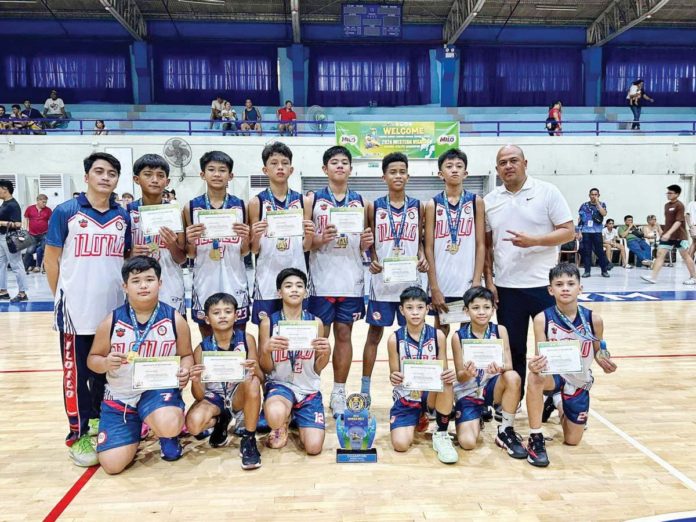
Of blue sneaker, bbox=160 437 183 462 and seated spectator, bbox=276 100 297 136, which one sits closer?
blue sneaker, bbox=160 437 183 462

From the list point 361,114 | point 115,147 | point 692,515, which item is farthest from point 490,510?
point 361,114

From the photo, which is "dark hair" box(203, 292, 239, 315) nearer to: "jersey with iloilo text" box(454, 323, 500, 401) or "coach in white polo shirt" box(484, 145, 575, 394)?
"jersey with iloilo text" box(454, 323, 500, 401)

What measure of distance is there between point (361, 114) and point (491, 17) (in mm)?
5397

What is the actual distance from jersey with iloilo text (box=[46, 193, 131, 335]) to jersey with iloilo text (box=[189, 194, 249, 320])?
0.57 meters

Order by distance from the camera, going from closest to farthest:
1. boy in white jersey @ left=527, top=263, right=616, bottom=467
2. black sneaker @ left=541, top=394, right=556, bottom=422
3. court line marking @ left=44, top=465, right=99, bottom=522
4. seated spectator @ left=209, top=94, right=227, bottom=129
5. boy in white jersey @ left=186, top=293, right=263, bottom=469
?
1. court line marking @ left=44, top=465, right=99, bottom=522
2. boy in white jersey @ left=186, top=293, right=263, bottom=469
3. boy in white jersey @ left=527, top=263, right=616, bottom=467
4. black sneaker @ left=541, top=394, right=556, bottom=422
5. seated spectator @ left=209, top=94, right=227, bottom=129

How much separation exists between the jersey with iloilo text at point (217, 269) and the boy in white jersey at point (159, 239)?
0.12 meters

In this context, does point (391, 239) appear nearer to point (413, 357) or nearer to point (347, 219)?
point (347, 219)

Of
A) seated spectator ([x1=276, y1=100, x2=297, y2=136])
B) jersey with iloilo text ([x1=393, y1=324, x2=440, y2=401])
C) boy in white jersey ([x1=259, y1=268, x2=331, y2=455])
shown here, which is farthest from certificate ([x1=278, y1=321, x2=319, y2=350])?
seated spectator ([x1=276, y1=100, x2=297, y2=136])

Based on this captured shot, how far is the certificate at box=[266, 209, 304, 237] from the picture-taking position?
3062mm

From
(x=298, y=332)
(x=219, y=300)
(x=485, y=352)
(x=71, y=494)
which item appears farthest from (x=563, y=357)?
(x=71, y=494)

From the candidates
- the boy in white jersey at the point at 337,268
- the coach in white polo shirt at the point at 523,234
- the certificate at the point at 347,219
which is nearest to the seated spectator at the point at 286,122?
the boy in white jersey at the point at 337,268

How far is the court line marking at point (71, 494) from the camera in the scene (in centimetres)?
221

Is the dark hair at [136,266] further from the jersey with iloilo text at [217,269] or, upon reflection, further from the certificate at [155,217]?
the jersey with iloilo text at [217,269]

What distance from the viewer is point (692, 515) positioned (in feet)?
7.06
